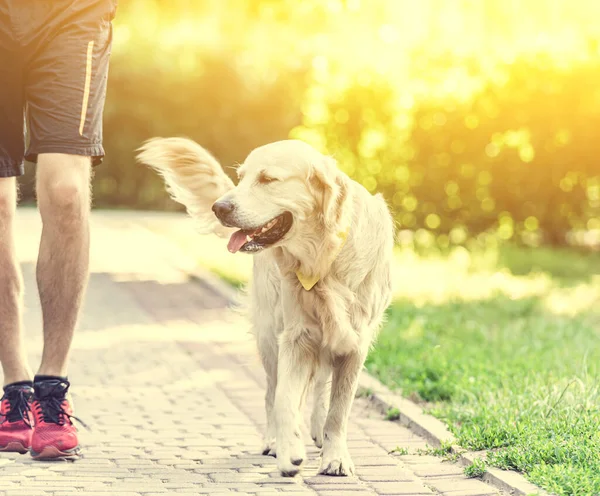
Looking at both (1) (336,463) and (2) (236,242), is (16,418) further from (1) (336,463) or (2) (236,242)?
(1) (336,463)

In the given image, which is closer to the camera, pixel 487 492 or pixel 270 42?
pixel 487 492

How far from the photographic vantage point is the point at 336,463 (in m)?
4.54

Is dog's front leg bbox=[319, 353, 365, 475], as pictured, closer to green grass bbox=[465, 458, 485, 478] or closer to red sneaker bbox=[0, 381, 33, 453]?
green grass bbox=[465, 458, 485, 478]

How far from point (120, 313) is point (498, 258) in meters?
5.57

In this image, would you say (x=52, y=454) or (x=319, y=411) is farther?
(x=319, y=411)

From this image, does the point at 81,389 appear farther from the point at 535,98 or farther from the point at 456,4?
the point at 456,4

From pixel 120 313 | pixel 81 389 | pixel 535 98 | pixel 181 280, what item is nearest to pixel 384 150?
pixel 535 98

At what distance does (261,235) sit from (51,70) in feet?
3.72

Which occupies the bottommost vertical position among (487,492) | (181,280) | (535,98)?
(181,280)

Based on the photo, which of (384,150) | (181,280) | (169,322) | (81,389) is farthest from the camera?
(384,150)

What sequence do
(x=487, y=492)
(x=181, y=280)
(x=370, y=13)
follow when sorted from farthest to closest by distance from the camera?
(x=370, y=13), (x=181, y=280), (x=487, y=492)

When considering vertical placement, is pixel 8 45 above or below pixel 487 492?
above

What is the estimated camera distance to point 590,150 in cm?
1388

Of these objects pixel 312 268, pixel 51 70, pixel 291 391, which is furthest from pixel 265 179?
pixel 51 70
